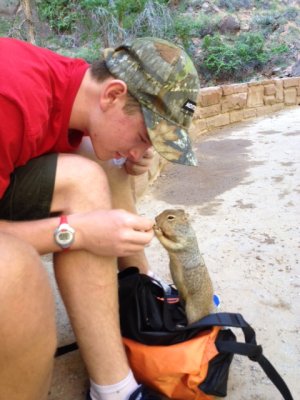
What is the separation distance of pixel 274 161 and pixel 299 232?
1863 millimetres

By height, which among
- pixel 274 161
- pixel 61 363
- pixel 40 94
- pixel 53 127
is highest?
pixel 40 94

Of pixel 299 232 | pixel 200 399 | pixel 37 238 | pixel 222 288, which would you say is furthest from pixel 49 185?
pixel 299 232

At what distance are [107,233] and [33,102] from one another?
0.39m

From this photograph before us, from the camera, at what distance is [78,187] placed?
1246 millimetres

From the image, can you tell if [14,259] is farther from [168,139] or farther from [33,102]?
[168,139]

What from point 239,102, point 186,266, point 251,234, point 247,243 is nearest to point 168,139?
point 186,266

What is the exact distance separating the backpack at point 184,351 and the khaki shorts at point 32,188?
1.38 feet

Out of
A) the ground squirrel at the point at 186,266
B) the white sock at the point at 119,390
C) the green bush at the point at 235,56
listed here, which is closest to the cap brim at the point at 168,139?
the ground squirrel at the point at 186,266

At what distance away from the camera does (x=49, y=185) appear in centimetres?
126

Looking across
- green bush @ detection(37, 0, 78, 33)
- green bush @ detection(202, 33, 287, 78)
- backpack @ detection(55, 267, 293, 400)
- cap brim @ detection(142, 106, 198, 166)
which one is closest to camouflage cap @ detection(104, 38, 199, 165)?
cap brim @ detection(142, 106, 198, 166)

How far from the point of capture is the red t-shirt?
3.59 feet

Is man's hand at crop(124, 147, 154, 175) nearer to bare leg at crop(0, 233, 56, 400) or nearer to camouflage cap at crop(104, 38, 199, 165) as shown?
camouflage cap at crop(104, 38, 199, 165)

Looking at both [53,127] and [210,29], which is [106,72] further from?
[210,29]

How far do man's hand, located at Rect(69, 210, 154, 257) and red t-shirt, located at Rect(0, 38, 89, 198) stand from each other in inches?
8.9
